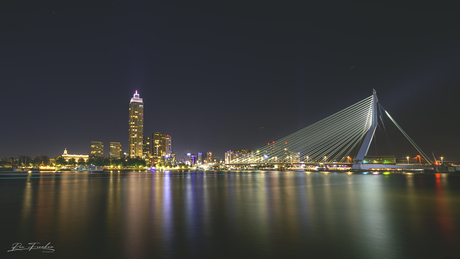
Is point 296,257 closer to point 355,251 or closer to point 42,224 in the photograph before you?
point 355,251

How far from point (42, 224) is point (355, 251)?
13.0 m

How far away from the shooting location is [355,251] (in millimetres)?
8594

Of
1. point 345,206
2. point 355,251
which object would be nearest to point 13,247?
point 355,251

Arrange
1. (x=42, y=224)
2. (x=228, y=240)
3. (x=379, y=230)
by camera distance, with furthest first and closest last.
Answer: (x=42, y=224)
(x=379, y=230)
(x=228, y=240)

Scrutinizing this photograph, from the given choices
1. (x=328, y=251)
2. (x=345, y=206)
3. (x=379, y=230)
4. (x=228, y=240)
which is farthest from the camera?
(x=345, y=206)

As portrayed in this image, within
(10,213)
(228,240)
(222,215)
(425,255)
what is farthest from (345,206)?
(10,213)

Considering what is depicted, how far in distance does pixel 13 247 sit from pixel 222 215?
8.82 metres

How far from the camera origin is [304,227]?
39.1ft

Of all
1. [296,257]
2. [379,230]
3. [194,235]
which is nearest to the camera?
[296,257]

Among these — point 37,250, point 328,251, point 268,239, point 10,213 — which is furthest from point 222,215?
point 10,213

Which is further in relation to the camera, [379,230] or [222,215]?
[222,215]

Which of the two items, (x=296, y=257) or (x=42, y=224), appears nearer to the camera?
(x=296, y=257)

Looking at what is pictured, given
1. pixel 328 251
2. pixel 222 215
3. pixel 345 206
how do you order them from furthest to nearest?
pixel 345 206 < pixel 222 215 < pixel 328 251

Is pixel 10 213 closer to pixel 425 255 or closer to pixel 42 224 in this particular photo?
pixel 42 224
